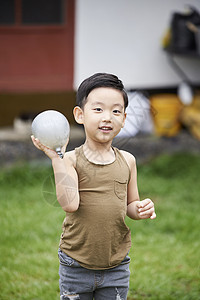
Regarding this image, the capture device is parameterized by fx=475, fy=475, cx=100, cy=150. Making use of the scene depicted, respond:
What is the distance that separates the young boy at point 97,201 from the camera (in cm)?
176

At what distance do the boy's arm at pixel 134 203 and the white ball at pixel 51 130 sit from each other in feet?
1.28

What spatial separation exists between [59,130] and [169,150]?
4492mm

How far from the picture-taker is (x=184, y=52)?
6184 mm

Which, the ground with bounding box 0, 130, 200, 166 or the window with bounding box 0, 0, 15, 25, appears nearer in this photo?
the ground with bounding box 0, 130, 200, 166

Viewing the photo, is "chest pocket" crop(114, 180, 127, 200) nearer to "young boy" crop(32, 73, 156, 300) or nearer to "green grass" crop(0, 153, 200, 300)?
"young boy" crop(32, 73, 156, 300)

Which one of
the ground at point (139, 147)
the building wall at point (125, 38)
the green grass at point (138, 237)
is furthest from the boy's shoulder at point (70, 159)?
the building wall at point (125, 38)

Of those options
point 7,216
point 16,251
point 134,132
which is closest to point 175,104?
point 7,216

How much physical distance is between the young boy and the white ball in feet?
0.41

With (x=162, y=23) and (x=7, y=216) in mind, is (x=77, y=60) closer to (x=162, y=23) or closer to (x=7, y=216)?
(x=162, y=23)

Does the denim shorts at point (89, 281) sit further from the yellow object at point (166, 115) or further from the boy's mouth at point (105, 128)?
the yellow object at point (166, 115)

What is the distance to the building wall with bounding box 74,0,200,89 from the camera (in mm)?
5992

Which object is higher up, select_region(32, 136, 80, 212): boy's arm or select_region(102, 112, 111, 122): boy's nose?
select_region(102, 112, 111, 122): boy's nose

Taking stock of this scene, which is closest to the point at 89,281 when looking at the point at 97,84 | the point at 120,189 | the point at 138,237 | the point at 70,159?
the point at 120,189

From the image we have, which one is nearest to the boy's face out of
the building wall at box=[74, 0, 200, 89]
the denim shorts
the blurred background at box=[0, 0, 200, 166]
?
the denim shorts
